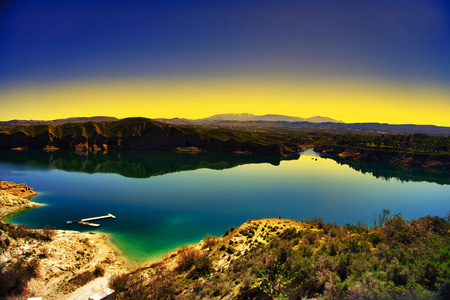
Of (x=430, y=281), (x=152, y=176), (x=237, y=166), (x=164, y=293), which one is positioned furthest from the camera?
(x=237, y=166)

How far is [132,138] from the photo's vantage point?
96625mm

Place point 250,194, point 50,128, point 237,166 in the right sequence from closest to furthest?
point 250,194, point 237,166, point 50,128

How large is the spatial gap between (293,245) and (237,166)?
169 feet

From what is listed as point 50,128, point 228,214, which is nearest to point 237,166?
point 228,214

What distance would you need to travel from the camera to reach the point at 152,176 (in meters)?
51.0

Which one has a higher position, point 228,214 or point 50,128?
point 50,128

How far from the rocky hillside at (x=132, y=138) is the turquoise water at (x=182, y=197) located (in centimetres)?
3175

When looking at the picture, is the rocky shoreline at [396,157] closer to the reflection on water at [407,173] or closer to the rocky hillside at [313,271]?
the reflection on water at [407,173]

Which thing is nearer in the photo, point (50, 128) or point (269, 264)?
point (269, 264)

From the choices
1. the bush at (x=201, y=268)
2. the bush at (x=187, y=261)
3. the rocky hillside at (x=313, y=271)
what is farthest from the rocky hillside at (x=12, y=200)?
the bush at (x=201, y=268)

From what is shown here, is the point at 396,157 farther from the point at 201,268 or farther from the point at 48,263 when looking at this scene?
the point at 48,263

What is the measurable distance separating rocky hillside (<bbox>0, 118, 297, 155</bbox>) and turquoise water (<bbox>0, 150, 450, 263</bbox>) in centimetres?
3175

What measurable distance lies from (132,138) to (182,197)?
71.9 m

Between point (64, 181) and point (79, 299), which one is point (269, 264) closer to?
point (79, 299)
